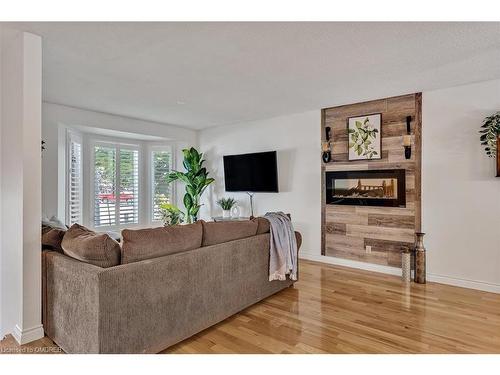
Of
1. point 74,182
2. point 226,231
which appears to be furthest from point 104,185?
point 226,231

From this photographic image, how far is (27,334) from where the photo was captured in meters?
2.21

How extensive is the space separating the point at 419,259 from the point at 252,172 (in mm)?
2939

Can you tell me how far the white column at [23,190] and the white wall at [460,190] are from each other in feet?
13.7

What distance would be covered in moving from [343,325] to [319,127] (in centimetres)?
308

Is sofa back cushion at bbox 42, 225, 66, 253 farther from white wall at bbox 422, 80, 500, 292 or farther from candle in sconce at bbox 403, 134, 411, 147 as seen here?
white wall at bbox 422, 80, 500, 292

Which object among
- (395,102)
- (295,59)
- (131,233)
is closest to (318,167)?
(395,102)

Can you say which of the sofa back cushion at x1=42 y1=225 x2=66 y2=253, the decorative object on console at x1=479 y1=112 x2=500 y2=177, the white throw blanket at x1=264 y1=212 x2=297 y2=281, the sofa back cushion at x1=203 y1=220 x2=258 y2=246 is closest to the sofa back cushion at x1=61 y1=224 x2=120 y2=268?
the sofa back cushion at x1=42 y1=225 x2=66 y2=253

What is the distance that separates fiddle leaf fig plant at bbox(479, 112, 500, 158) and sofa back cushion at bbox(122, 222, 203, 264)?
3.25 metres

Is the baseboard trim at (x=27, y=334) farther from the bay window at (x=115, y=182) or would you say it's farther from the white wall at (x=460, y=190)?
the white wall at (x=460, y=190)

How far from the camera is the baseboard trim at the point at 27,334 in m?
2.20

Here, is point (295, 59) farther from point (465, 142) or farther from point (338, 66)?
point (465, 142)

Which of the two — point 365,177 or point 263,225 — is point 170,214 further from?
point 365,177

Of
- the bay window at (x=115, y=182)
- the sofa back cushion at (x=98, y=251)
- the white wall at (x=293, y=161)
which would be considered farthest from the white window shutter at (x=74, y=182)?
the sofa back cushion at (x=98, y=251)

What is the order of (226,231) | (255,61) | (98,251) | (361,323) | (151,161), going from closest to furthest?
1. (98,251)
2. (361,323)
3. (226,231)
4. (255,61)
5. (151,161)
